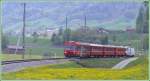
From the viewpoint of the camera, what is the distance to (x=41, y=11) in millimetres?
20766

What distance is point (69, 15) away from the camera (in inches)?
817

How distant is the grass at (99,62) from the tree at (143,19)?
767 mm

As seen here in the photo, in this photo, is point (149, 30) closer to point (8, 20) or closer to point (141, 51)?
point (141, 51)

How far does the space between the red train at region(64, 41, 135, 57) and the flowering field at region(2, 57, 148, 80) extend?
36 cm

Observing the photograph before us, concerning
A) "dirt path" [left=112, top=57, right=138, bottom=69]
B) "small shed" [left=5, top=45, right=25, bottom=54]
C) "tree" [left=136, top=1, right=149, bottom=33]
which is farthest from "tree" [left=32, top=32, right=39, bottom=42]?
"tree" [left=136, top=1, right=149, bottom=33]

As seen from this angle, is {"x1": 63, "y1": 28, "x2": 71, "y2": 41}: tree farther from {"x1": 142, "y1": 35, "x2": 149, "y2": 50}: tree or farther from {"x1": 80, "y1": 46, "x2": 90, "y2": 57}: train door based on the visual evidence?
{"x1": 142, "y1": 35, "x2": 149, "y2": 50}: tree

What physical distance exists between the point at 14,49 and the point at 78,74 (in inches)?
51.7

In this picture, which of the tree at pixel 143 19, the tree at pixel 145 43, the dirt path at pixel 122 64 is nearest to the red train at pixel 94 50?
the dirt path at pixel 122 64

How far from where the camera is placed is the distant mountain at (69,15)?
67.8 feet

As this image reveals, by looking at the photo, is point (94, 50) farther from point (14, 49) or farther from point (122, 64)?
point (14, 49)

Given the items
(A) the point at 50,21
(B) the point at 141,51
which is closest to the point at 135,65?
(B) the point at 141,51

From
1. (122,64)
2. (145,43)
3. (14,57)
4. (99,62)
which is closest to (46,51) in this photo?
(14,57)

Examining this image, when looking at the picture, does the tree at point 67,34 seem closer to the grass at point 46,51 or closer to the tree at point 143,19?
the grass at point 46,51

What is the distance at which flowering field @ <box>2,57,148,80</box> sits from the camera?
67.9 feet
